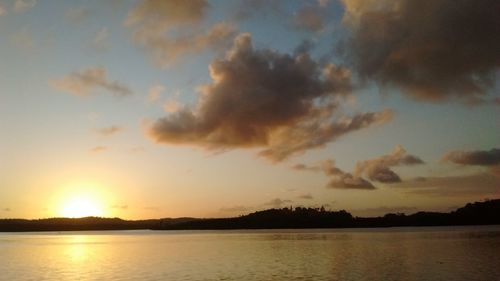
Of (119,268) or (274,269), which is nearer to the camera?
(274,269)

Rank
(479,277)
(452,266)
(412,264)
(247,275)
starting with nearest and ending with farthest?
(479,277) → (247,275) → (452,266) → (412,264)

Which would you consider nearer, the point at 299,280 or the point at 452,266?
the point at 299,280

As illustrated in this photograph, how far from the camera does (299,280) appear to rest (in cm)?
5588

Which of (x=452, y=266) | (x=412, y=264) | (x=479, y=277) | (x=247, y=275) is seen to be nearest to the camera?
(x=479, y=277)

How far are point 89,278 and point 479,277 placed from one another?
1880 inches

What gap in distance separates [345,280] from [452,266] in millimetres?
21341

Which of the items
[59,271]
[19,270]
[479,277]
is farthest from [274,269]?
[19,270]

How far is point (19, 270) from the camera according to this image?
75.1 metres

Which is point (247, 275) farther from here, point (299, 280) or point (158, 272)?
point (158, 272)

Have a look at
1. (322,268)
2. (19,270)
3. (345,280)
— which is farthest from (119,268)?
(345,280)

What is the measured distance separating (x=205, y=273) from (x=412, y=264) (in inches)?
1226

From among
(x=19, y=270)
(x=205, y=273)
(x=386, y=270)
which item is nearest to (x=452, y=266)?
(x=386, y=270)

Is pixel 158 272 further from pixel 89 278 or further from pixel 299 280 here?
pixel 299 280

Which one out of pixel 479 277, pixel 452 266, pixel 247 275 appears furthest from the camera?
pixel 452 266
